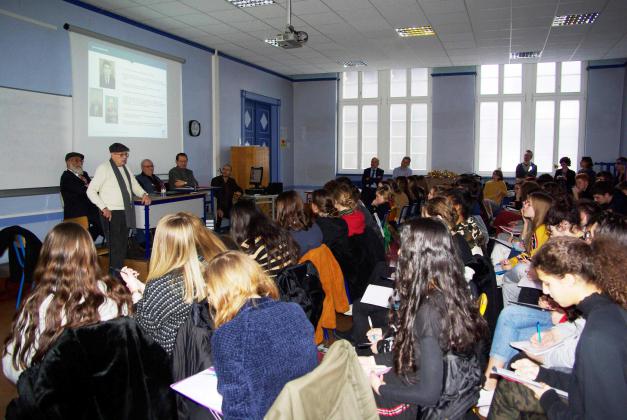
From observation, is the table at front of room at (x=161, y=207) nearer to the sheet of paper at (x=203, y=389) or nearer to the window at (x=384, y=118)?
the sheet of paper at (x=203, y=389)

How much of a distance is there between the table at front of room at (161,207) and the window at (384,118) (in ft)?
18.0

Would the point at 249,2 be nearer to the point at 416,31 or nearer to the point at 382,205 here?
the point at 416,31

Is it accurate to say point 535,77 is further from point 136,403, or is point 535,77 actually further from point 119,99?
point 136,403

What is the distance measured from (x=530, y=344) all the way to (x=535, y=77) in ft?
33.2

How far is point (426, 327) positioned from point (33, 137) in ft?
17.6

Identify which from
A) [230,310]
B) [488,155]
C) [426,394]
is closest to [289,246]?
[230,310]

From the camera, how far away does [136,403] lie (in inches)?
60.5

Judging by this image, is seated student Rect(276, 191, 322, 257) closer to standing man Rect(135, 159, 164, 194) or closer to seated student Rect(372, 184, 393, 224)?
seated student Rect(372, 184, 393, 224)

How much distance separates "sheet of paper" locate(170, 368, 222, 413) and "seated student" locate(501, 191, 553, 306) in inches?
89.1

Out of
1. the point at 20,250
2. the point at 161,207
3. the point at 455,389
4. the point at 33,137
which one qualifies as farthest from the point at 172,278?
the point at 161,207

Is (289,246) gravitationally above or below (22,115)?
below

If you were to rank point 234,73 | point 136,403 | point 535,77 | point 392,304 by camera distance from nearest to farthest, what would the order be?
1. point 136,403
2. point 392,304
3. point 234,73
4. point 535,77

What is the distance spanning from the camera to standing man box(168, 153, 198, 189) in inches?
295

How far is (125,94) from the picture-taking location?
6.75 m
